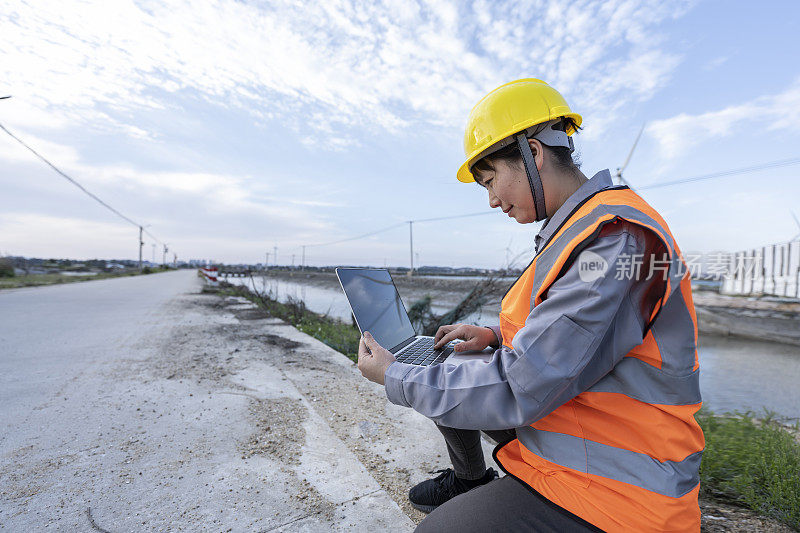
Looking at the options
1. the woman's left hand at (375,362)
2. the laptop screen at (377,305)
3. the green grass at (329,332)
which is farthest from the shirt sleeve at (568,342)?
the green grass at (329,332)

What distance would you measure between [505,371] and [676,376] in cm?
39

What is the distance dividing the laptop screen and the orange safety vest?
896 mm

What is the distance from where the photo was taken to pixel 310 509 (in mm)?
1768

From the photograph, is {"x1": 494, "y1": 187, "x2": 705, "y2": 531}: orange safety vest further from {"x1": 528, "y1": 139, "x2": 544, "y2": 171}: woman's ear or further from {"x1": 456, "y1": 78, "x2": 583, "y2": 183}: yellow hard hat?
{"x1": 456, "y1": 78, "x2": 583, "y2": 183}: yellow hard hat

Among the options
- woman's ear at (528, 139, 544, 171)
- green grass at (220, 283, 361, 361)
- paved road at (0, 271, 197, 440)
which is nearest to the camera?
woman's ear at (528, 139, 544, 171)

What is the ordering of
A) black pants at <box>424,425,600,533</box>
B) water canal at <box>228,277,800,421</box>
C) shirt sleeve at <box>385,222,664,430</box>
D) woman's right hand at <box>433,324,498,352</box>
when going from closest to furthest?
shirt sleeve at <box>385,222,664,430</box> < black pants at <box>424,425,600,533</box> < woman's right hand at <box>433,324,498,352</box> < water canal at <box>228,277,800,421</box>

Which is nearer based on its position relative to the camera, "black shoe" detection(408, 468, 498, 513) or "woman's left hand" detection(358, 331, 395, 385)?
"woman's left hand" detection(358, 331, 395, 385)

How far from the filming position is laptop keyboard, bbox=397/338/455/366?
1624mm

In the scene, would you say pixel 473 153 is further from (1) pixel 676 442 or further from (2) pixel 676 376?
(1) pixel 676 442

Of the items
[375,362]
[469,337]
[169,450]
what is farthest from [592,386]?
[169,450]

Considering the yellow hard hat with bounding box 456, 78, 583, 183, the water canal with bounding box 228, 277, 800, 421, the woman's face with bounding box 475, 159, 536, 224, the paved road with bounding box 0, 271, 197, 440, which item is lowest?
the water canal with bounding box 228, 277, 800, 421

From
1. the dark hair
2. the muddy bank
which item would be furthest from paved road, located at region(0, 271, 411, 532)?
the muddy bank

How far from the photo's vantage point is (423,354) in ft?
5.72

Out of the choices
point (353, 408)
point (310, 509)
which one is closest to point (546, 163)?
point (310, 509)
